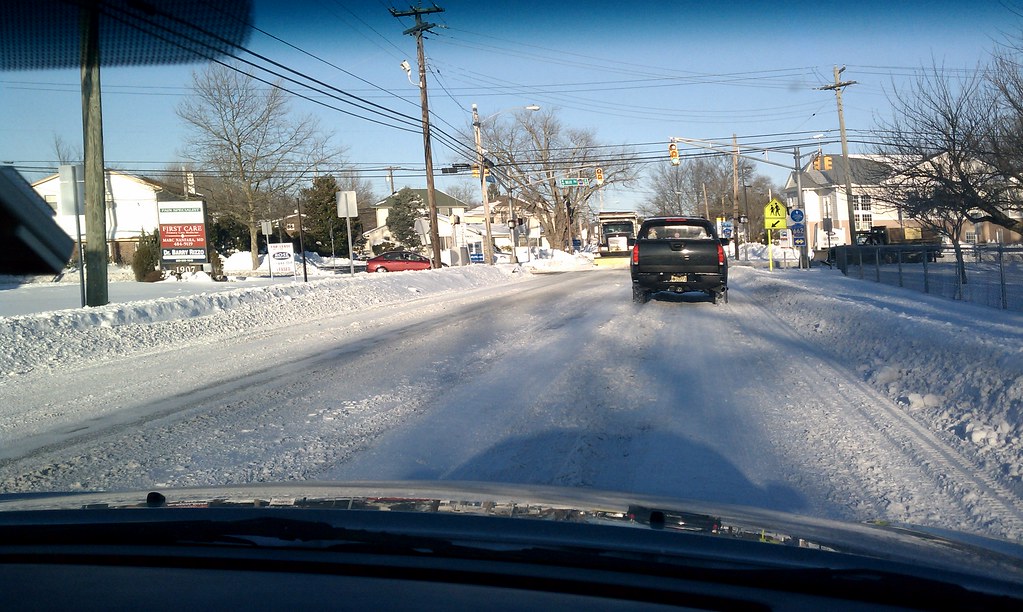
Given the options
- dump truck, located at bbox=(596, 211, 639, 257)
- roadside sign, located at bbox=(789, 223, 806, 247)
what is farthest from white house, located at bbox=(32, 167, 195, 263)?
dump truck, located at bbox=(596, 211, 639, 257)

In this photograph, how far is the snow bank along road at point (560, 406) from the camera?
246 inches

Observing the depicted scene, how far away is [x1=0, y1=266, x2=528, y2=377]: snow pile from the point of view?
529 inches

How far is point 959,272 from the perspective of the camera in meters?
17.9

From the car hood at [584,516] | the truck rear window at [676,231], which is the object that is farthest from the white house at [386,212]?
the car hood at [584,516]

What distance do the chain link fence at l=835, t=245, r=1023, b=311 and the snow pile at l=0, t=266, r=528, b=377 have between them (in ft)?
48.2

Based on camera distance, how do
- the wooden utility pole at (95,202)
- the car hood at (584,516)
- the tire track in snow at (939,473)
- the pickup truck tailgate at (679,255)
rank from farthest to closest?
the pickup truck tailgate at (679,255) < the wooden utility pole at (95,202) < the tire track in snow at (939,473) < the car hood at (584,516)

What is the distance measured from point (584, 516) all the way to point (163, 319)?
53.1 feet

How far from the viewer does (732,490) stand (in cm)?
585

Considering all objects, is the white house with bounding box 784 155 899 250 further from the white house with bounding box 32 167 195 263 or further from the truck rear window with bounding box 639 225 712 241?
the white house with bounding box 32 167 195 263

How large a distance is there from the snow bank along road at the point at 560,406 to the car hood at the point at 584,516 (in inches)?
92.6

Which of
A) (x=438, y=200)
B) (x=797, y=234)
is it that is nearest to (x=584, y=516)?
(x=797, y=234)

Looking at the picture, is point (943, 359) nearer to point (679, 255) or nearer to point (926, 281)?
point (679, 255)

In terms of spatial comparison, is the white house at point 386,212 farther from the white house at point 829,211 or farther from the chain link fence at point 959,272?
the chain link fence at point 959,272

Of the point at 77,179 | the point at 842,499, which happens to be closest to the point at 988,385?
the point at 842,499
